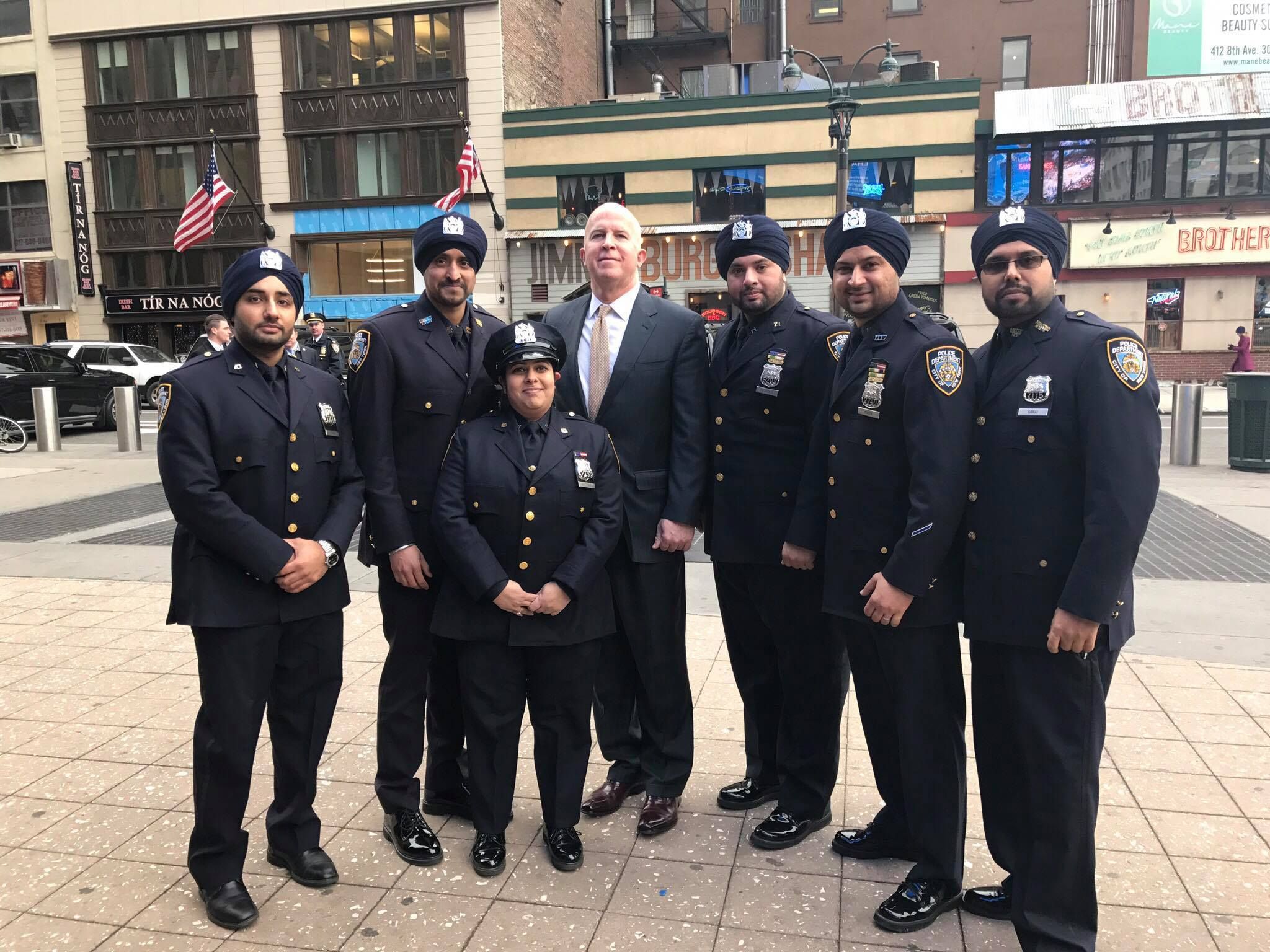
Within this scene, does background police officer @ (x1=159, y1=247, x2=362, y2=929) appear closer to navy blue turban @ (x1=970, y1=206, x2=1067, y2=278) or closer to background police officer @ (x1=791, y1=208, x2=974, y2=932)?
background police officer @ (x1=791, y1=208, x2=974, y2=932)

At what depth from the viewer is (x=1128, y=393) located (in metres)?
2.68

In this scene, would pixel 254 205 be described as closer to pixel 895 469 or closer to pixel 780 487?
pixel 780 487

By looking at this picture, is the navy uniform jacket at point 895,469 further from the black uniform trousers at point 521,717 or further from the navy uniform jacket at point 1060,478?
the black uniform trousers at point 521,717

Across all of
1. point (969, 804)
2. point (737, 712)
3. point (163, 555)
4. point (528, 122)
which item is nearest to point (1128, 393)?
point (969, 804)

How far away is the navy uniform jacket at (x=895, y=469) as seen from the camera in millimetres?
3002

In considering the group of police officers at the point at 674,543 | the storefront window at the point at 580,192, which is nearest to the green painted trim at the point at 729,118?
the storefront window at the point at 580,192

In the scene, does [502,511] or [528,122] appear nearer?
[502,511]

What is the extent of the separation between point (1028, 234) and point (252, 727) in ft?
9.74

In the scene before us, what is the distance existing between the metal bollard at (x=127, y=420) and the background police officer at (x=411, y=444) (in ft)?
47.6

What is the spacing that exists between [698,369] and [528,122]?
94.2 ft

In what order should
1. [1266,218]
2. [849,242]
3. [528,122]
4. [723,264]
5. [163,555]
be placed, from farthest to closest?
[528,122], [1266,218], [163,555], [723,264], [849,242]

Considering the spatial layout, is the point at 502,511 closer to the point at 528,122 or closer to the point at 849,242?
the point at 849,242

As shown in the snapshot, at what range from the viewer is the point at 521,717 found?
360 centimetres

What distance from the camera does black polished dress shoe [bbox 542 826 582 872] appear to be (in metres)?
3.46
